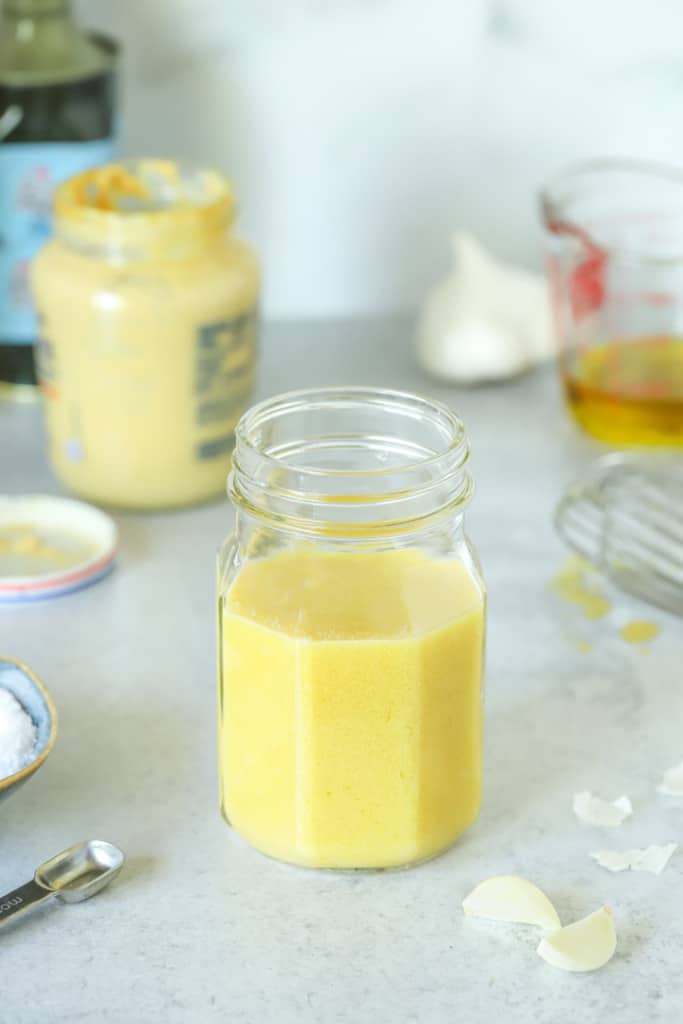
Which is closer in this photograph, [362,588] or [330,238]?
[362,588]

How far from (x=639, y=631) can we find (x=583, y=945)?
0.91 feet

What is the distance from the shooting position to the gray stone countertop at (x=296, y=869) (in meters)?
0.56

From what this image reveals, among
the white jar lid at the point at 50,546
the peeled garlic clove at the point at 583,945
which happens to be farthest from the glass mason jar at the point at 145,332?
the peeled garlic clove at the point at 583,945

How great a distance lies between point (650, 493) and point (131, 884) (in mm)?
448

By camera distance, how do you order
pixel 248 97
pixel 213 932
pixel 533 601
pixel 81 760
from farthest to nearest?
1. pixel 248 97
2. pixel 533 601
3. pixel 81 760
4. pixel 213 932

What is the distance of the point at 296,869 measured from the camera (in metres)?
0.63

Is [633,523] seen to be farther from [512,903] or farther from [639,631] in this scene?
[512,903]

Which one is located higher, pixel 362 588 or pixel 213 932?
pixel 362 588

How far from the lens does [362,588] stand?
1.97 ft

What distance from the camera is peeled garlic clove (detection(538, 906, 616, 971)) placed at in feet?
1.87

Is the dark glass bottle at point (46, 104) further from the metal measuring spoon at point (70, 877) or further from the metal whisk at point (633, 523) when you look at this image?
the metal measuring spoon at point (70, 877)

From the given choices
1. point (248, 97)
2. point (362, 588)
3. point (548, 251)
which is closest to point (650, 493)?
point (548, 251)

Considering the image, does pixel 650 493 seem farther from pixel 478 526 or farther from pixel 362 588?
pixel 362 588

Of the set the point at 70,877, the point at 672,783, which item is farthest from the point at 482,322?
the point at 70,877
